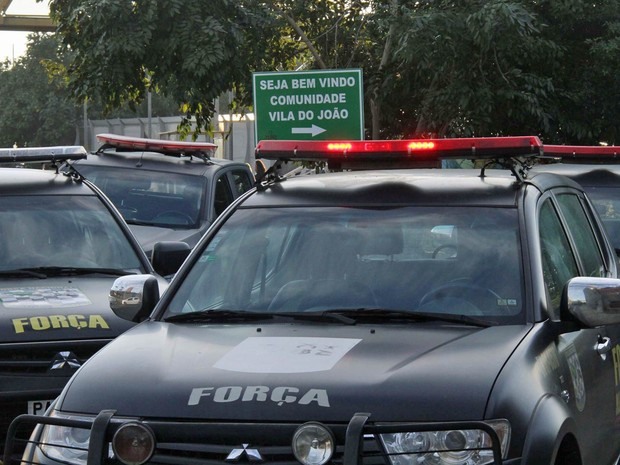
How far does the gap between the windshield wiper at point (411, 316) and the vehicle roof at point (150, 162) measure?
854cm

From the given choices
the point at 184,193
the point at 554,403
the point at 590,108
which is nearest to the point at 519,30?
the point at 590,108

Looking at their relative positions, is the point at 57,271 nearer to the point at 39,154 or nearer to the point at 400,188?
the point at 39,154

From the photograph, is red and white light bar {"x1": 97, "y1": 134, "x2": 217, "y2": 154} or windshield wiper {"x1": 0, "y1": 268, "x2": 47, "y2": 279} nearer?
windshield wiper {"x1": 0, "y1": 268, "x2": 47, "y2": 279}

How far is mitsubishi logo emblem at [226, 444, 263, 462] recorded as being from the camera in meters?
3.89

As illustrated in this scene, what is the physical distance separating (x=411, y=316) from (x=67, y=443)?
4.11 feet

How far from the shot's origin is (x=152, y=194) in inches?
516

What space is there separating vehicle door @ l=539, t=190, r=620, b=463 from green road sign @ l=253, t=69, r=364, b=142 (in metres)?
8.64

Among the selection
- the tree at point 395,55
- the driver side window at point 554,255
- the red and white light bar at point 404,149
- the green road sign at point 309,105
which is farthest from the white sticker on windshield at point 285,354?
the tree at point 395,55

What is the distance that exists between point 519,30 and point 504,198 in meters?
12.1

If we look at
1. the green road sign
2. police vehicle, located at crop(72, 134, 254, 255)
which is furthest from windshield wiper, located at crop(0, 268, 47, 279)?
the green road sign

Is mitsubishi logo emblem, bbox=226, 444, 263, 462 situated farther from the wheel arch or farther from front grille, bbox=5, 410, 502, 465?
the wheel arch

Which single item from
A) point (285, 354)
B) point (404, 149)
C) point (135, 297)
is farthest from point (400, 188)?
point (285, 354)

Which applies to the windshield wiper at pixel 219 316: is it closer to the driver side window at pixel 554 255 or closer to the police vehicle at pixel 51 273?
the driver side window at pixel 554 255

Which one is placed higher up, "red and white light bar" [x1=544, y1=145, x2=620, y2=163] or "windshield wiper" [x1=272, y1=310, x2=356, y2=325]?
"red and white light bar" [x1=544, y1=145, x2=620, y2=163]
